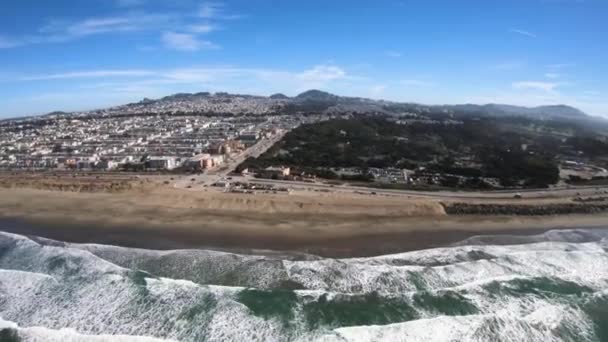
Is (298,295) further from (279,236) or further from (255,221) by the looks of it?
(255,221)

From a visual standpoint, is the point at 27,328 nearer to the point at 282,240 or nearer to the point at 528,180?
the point at 282,240

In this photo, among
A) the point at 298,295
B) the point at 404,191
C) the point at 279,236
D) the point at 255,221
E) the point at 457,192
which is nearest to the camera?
the point at 298,295

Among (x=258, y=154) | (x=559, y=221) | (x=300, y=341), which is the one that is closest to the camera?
(x=300, y=341)

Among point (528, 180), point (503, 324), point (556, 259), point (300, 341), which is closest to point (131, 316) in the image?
point (300, 341)

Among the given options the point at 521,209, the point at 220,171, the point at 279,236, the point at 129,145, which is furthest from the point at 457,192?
the point at 129,145

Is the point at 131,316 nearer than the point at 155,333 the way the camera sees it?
No

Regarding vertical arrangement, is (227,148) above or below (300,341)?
above

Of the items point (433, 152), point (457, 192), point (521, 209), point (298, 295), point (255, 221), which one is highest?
point (433, 152)
